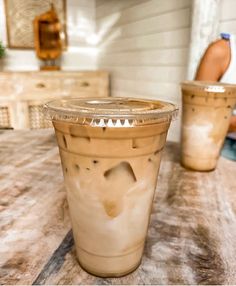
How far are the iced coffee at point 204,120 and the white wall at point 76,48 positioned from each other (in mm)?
3019

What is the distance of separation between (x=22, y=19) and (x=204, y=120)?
3.13 metres

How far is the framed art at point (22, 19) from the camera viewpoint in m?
3.25

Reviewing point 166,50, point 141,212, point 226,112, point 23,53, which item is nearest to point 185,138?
point 226,112

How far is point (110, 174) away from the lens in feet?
1.40

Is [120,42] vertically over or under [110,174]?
over

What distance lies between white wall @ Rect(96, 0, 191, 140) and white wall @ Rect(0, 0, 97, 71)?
0.52ft

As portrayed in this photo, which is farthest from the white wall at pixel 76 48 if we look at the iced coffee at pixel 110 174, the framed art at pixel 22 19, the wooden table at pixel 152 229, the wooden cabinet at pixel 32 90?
the iced coffee at pixel 110 174

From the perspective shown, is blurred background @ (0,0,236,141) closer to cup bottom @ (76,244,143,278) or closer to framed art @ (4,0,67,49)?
framed art @ (4,0,67,49)

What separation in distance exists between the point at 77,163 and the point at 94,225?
0.36 ft

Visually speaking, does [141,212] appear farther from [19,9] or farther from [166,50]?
[19,9]

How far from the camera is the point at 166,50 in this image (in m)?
2.47

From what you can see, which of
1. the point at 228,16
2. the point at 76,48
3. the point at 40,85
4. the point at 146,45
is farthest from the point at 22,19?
the point at 228,16

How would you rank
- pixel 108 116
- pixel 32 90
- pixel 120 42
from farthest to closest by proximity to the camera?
pixel 120 42
pixel 32 90
pixel 108 116

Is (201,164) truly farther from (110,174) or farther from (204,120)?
(110,174)
